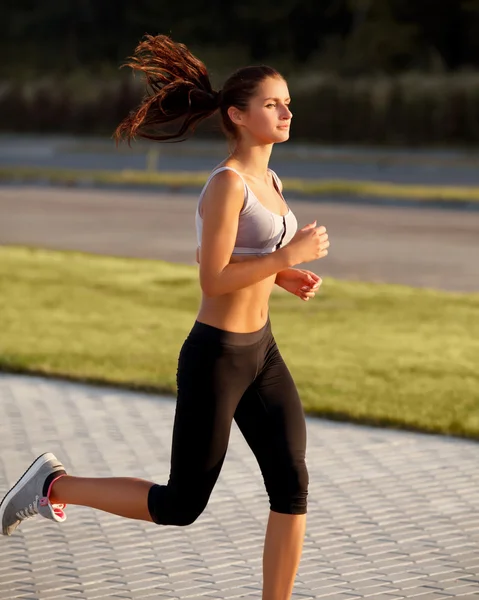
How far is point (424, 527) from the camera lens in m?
5.74

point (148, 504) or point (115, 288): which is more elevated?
point (148, 504)

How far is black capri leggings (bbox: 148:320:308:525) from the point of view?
13.5 ft

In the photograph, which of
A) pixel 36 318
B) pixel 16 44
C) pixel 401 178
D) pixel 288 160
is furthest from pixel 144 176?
pixel 16 44

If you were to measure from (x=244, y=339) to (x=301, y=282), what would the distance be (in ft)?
1.47

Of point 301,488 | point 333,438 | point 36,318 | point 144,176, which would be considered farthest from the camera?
point 144,176

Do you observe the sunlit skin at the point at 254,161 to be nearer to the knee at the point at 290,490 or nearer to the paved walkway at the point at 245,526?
the knee at the point at 290,490

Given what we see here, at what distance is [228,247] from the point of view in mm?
4004

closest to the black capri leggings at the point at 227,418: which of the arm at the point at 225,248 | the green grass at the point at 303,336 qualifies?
the arm at the point at 225,248

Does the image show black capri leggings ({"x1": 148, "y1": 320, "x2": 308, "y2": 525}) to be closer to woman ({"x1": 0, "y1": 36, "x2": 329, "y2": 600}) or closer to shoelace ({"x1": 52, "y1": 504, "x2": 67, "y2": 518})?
woman ({"x1": 0, "y1": 36, "x2": 329, "y2": 600})

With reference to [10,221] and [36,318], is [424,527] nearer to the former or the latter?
[36,318]

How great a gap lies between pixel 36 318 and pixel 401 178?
896 inches

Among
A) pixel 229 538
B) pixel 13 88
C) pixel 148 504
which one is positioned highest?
pixel 148 504

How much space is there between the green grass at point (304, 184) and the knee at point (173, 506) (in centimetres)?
2166

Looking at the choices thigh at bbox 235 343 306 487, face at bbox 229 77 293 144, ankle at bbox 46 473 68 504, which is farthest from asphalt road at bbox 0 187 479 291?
face at bbox 229 77 293 144
